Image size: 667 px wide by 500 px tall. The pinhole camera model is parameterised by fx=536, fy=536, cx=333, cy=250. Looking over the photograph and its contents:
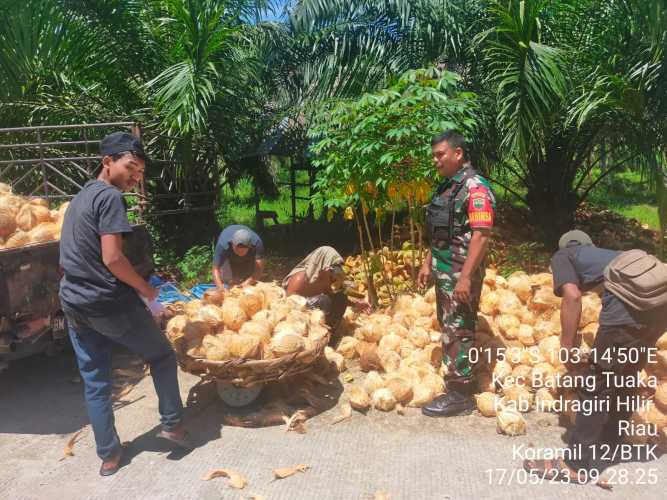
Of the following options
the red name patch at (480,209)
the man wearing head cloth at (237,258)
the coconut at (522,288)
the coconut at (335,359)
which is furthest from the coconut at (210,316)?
the coconut at (522,288)

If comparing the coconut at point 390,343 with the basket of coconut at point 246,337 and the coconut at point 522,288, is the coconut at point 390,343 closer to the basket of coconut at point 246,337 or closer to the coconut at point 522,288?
the basket of coconut at point 246,337

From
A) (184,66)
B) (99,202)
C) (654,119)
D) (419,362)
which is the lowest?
(419,362)

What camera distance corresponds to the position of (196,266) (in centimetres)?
743

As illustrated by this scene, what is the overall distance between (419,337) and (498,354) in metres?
0.66

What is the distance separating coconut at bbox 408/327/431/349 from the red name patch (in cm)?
141

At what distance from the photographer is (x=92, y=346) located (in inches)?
123

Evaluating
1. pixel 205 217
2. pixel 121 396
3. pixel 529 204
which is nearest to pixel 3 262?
pixel 121 396

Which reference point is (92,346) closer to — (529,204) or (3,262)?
(3,262)

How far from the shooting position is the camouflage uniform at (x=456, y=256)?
356cm

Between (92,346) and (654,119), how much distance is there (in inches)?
232

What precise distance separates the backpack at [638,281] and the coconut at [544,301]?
170cm

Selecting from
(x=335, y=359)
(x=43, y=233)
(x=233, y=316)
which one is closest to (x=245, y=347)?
(x=233, y=316)

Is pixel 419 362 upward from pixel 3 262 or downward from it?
downward

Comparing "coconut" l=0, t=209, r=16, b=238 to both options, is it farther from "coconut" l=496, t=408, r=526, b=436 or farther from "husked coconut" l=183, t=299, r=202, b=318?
"coconut" l=496, t=408, r=526, b=436
